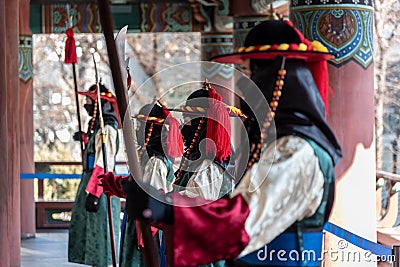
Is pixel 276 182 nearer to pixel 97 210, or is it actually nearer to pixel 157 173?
pixel 157 173

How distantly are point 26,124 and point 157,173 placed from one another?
5.93 metres

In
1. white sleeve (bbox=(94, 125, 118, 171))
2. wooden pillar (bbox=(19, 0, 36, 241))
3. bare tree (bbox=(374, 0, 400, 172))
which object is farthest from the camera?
bare tree (bbox=(374, 0, 400, 172))

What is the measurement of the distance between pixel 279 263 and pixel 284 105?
0.55 meters

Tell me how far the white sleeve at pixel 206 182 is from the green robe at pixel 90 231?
9.92 ft

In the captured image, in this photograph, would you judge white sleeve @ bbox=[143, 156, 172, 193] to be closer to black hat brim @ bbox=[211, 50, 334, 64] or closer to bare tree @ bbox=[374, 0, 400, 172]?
black hat brim @ bbox=[211, 50, 334, 64]

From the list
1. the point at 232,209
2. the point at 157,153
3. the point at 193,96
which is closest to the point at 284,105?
the point at 232,209

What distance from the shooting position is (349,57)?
5992 millimetres

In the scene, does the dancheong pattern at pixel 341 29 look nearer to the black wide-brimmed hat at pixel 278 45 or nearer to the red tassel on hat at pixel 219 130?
the red tassel on hat at pixel 219 130

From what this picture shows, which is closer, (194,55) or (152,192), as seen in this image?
(152,192)

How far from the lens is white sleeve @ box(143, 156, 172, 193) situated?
17.4ft

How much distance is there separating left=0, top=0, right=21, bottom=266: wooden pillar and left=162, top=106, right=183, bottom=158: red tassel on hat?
1.08m

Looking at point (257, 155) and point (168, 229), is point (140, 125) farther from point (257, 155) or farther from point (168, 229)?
point (257, 155)

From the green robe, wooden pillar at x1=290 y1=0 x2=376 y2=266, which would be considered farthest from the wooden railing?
wooden pillar at x1=290 y1=0 x2=376 y2=266

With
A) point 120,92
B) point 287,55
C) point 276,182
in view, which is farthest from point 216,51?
point 276,182
